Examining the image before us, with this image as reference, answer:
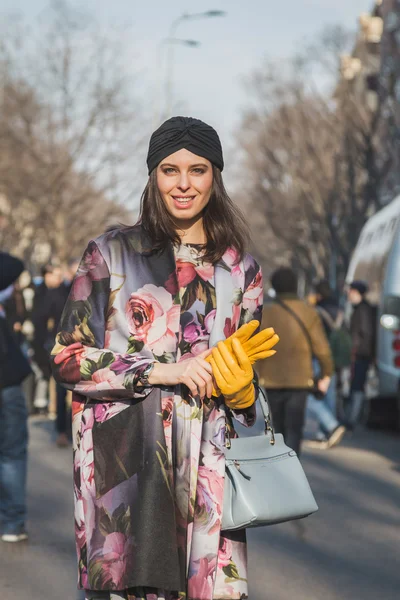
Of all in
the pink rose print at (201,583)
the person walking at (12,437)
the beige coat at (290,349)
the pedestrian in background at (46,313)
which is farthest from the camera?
the pedestrian in background at (46,313)

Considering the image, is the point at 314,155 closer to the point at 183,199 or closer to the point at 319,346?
the point at 319,346

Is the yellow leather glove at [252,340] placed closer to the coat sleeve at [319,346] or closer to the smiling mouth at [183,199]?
the smiling mouth at [183,199]

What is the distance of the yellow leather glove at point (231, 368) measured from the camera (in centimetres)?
321

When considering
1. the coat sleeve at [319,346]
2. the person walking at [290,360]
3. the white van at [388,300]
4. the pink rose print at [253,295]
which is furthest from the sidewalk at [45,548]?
the white van at [388,300]

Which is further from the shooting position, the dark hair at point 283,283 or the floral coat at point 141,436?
the dark hair at point 283,283

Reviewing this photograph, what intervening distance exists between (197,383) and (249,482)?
34 centimetres

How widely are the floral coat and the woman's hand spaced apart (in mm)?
48

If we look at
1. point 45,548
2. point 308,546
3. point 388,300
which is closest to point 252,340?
point 45,548

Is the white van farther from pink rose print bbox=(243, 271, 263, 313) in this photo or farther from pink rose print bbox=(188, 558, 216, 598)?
pink rose print bbox=(188, 558, 216, 598)

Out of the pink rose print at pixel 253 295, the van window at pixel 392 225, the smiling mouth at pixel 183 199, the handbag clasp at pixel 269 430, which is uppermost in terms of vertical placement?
the smiling mouth at pixel 183 199

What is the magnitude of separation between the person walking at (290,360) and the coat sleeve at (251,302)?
5767 millimetres

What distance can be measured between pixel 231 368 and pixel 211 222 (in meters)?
0.53

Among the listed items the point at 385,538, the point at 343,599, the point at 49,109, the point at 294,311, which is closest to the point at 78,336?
the point at 343,599

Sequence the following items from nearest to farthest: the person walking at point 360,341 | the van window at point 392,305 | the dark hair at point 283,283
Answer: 1. the dark hair at point 283,283
2. the van window at point 392,305
3. the person walking at point 360,341
